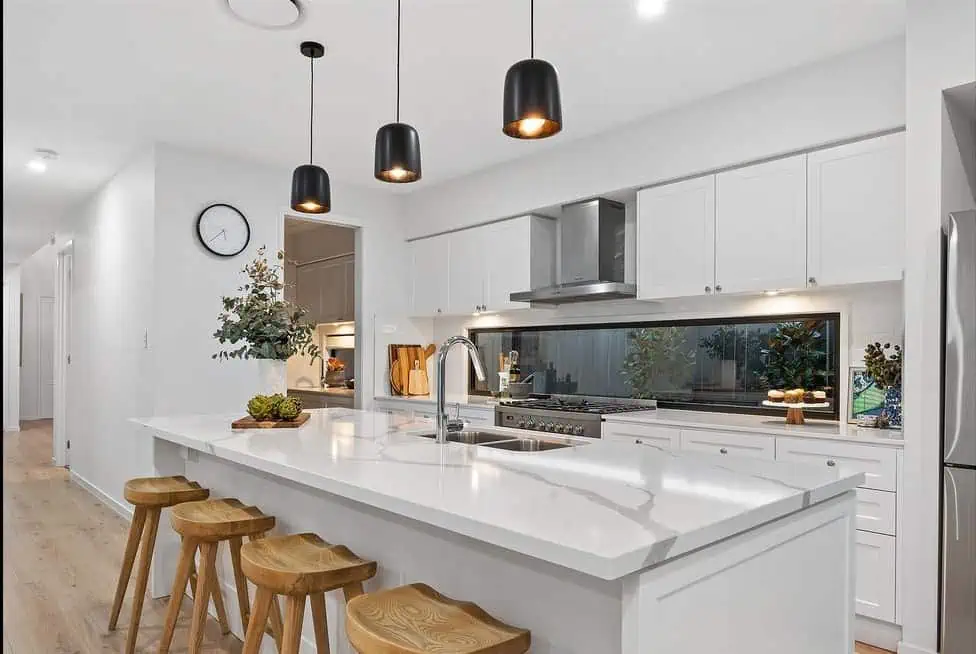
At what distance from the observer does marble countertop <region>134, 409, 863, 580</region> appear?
1350 millimetres

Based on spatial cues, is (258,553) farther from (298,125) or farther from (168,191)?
(168,191)

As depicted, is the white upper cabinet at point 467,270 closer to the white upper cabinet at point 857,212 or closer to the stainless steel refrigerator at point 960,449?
the white upper cabinet at point 857,212

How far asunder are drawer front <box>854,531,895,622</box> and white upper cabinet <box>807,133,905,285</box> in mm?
1138

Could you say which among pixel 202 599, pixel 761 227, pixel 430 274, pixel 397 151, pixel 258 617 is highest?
pixel 397 151

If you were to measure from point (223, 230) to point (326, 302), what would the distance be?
6.74 ft

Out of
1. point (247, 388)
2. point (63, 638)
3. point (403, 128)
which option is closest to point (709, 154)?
point (403, 128)

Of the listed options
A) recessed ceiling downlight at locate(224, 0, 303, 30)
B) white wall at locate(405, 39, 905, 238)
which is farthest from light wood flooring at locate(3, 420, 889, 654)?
white wall at locate(405, 39, 905, 238)

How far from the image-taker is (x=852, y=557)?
6.51 ft

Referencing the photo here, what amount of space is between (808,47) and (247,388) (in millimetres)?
3930

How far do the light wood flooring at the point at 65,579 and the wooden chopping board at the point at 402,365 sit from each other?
7.06 ft

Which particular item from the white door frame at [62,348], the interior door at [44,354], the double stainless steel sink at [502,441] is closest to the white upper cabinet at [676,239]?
the double stainless steel sink at [502,441]

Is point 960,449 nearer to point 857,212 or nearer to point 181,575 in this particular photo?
point 857,212

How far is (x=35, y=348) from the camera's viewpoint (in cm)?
1191

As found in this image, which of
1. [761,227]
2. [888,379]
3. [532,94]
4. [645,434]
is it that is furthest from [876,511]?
[532,94]
